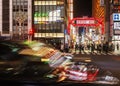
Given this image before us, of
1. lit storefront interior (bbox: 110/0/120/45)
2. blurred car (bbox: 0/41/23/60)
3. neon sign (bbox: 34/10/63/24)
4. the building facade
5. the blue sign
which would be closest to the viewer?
blurred car (bbox: 0/41/23/60)

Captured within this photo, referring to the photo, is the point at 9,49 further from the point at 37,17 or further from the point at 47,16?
the point at 37,17

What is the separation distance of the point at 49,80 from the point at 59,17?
382 ft

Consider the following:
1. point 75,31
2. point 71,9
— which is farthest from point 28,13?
point 71,9

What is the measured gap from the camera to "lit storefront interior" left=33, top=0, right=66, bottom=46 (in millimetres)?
118062

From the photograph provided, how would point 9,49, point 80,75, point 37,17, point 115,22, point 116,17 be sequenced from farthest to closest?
point 37,17 → point 116,17 → point 115,22 → point 9,49 → point 80,75

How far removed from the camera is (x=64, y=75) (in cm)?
577

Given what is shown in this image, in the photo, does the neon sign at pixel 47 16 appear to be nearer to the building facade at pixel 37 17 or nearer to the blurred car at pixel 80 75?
the building facade at pixel 37 17

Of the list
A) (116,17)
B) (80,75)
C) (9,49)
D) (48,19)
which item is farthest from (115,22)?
(80,75)

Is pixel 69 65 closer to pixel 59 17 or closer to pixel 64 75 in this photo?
pixel 64 75

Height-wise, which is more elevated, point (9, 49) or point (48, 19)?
point (9, 49)

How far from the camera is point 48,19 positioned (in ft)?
398

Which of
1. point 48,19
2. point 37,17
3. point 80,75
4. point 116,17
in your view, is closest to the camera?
point 80,75

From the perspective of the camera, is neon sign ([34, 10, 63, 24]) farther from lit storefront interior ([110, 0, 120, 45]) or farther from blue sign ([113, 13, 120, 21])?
blue sign ([113, 13, 120, 21])

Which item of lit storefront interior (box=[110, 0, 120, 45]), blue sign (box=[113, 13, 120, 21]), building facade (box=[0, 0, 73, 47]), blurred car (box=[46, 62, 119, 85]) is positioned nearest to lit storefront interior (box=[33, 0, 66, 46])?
building facade (box=[0, 0, 73, 47])
